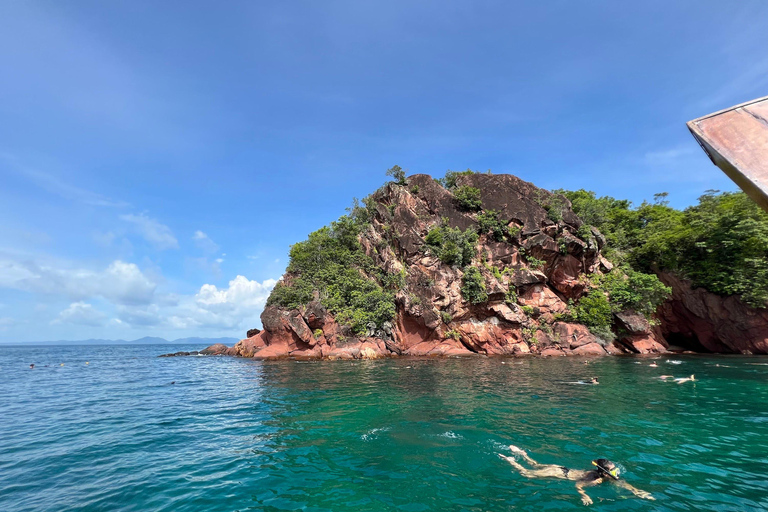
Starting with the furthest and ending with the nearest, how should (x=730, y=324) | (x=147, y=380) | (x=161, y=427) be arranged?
(x=730, y=324), (x=147, y=380), (x=161, y=427)

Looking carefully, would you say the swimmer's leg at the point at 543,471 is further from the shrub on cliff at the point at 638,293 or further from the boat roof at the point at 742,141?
the shrub on cliff at the point at 638,293

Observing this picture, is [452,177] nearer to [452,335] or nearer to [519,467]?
[452,335]

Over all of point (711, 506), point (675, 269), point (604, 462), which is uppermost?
point (675, 269)

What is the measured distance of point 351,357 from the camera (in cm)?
3453

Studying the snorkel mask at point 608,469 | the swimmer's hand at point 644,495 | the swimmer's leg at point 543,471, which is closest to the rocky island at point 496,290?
the swimmer's leg at point 543,471

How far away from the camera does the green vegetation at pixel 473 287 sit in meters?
36.6

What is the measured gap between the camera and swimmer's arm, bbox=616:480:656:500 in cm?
686

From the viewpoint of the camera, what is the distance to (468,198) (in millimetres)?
43781

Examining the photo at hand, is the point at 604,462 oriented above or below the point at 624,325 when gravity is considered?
below

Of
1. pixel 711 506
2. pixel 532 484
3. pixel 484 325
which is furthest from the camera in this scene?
pixel 484 325

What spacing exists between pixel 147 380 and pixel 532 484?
1101 inches

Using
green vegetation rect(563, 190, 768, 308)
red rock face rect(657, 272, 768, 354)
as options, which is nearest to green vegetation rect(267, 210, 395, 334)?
green vegetation rect(563, 190, 768, 308)

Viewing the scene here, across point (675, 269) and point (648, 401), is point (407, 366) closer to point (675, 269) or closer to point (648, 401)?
point (648, 401)

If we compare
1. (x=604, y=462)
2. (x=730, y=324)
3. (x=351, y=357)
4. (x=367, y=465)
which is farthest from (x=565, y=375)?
(x=730, y=324)
